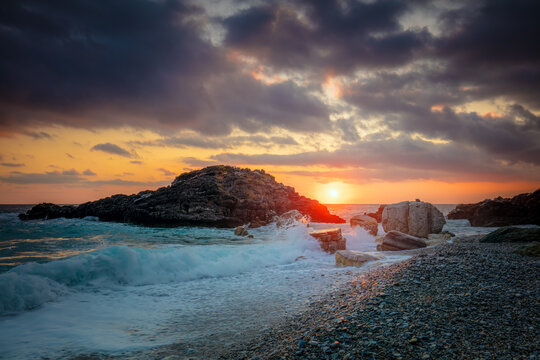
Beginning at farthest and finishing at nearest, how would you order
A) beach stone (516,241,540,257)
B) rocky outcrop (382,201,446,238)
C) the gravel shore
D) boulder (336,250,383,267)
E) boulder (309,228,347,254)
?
rocky outcrop (382,201,446,238) → boulder (309,228,347,254) → boulder (336,250,383,267) → beach stone (516,241,540,257) → the gravel shore

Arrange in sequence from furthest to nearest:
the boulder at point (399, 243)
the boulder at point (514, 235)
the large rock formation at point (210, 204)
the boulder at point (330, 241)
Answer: the large rock formation at point (210, 204) → the boulder at point (330, 241) → the boulder at point (399, 243) → the boulder at point (514, 235)

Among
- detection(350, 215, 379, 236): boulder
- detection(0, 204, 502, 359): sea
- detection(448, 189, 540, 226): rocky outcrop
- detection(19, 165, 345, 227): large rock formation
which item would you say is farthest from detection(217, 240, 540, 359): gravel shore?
detection(448, 189, 540, 226): rocky outcrop

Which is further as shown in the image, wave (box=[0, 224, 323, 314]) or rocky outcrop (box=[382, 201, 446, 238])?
rocky outcrop (box=[382, 201, 446, 238])

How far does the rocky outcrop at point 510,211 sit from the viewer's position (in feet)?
104

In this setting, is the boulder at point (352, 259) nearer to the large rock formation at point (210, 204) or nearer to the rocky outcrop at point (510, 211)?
the large rock formation at point (210, 204)

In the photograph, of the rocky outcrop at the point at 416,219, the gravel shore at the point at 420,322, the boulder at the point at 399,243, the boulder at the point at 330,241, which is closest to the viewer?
the gravel shore at the point at 420,322

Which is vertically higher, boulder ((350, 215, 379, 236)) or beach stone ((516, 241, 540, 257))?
beach stone ((516, 241, 540, 257))

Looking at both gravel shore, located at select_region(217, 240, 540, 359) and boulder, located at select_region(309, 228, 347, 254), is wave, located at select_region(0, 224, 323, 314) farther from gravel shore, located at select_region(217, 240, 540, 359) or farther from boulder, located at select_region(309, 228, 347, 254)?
gravel shore, located at select_region(217, 240, 540, 359)

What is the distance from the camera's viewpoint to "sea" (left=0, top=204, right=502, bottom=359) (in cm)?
507

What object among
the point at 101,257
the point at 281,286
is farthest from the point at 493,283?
the point at 101,257

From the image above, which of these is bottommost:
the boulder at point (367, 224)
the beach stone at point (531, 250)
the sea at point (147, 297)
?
the sea at point (147, 297)

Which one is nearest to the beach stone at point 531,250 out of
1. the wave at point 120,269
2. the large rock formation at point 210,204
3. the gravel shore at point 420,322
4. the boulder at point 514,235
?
the gravel shore at point 420,322

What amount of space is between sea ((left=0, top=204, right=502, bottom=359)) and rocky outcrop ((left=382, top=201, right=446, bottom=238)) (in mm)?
10613

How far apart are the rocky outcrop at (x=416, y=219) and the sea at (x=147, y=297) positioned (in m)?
10.6
